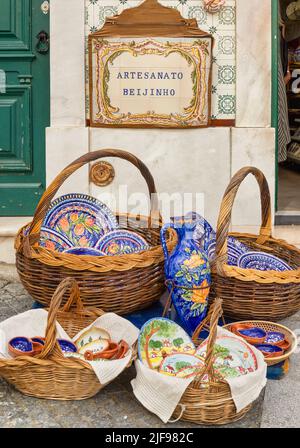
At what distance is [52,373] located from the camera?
8.41 ft

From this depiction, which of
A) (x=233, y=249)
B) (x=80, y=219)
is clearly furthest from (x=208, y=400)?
(x=80, y=219)

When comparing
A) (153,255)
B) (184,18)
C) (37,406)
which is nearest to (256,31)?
(184,18)

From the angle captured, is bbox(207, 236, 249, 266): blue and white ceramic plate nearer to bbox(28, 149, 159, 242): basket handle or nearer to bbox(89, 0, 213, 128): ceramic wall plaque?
bbox(28, 149, 159, 242): basket handle

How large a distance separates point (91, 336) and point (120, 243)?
801 mm

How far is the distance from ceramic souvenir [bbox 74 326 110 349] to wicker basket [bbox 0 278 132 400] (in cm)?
31

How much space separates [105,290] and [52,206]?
0.77 meters

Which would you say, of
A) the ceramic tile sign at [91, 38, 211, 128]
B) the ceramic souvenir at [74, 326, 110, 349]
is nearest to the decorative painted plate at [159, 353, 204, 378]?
the ceramic souvenir at [74, 326, 110, 349]

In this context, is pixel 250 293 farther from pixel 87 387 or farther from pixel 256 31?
pixel 256 31

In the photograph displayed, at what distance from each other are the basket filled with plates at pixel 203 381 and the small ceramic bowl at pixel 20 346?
0.49 meters

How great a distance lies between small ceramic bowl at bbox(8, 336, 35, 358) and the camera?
277 centimetres

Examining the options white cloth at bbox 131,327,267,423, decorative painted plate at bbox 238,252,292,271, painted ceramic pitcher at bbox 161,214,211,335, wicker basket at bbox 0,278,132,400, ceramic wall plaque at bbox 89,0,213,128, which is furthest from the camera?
ceramic wall plaque at bbox 89,0,213,128

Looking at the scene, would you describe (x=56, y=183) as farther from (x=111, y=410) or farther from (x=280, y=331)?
(x=280, y=331)

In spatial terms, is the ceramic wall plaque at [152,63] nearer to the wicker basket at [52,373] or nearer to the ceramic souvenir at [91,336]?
the ceramic souvenir at [91,336]

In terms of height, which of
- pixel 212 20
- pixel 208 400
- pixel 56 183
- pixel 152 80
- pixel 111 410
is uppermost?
pixel 212 20
